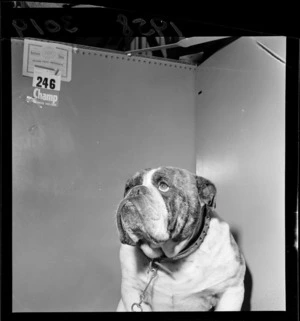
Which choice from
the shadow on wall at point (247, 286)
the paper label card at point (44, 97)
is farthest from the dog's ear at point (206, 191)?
the paper label card at point (44, 97)

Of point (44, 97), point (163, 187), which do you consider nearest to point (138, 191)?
point (163, 187)

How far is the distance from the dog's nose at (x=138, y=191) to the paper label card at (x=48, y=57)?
325 millimetres

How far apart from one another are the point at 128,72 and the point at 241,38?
325 millimetres

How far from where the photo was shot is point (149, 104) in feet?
4.63

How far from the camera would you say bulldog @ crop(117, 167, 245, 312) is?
135 centimetres

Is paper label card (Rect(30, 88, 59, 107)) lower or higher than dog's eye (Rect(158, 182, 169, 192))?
higher

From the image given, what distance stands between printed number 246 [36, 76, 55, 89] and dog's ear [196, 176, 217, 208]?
445 millimetres

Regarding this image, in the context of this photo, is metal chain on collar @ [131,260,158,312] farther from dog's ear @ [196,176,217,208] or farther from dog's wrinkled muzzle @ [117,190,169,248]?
dog's ear @ [196,176,217,208]

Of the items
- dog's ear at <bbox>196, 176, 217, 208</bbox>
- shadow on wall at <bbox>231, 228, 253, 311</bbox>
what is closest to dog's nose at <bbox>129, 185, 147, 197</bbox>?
dog's ear at <bbox>196, 176, 217, 208</bbox>

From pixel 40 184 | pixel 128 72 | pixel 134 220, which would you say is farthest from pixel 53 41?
pixel 134 220

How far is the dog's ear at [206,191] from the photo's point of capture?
1.38 metres

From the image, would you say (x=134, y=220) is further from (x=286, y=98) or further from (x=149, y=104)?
(x=286, y=98)

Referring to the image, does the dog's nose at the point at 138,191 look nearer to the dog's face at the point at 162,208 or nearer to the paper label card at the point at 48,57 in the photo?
the dog's face at the point at 162,208

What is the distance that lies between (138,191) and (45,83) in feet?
1.17
